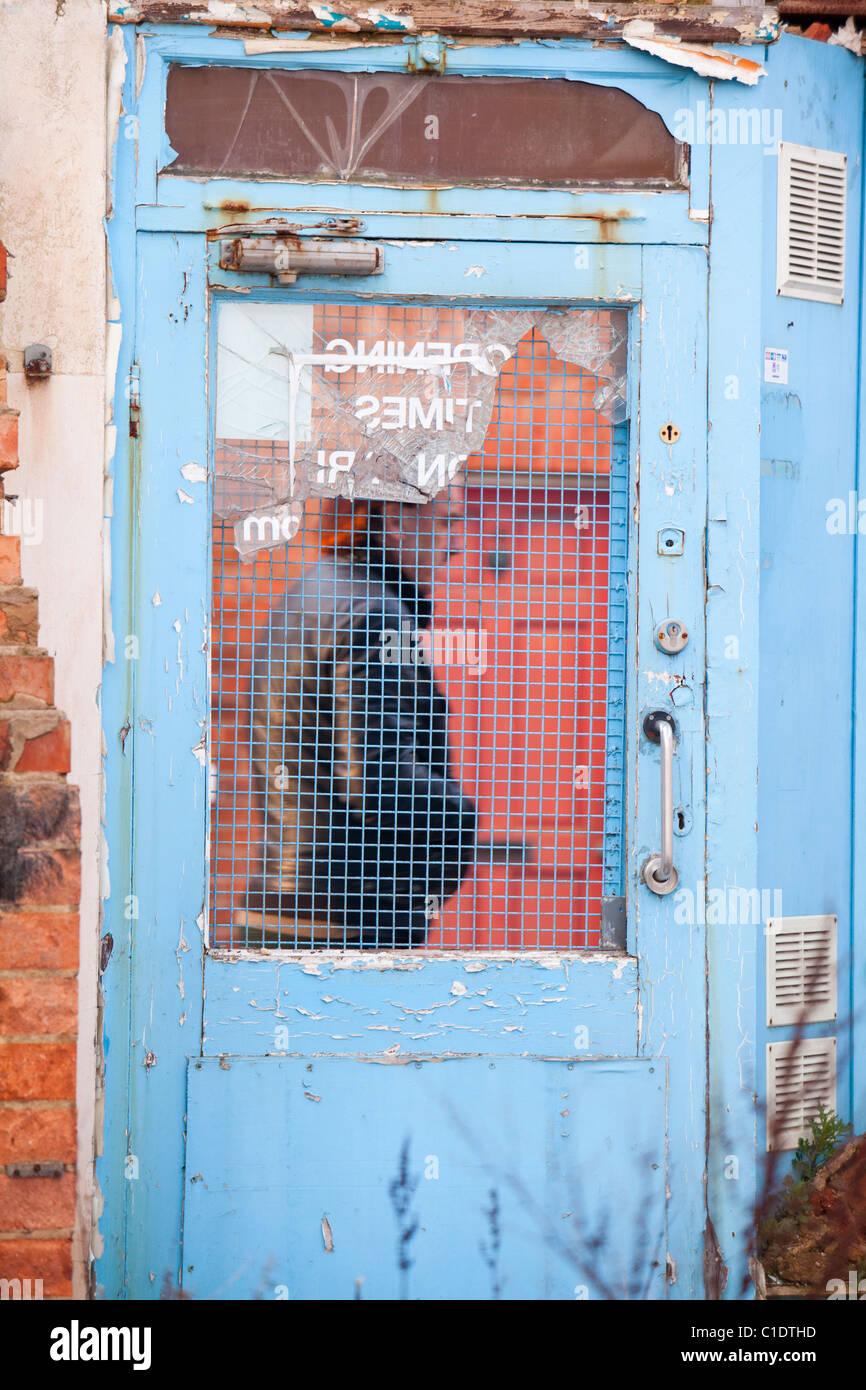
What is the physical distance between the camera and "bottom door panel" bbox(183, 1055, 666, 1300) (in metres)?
2.29

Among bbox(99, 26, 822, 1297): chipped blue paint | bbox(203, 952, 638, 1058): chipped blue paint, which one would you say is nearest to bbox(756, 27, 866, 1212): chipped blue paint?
bbox(99, 26, 822, 1297): chipped blue paint

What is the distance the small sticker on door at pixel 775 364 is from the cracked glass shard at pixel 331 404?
72 centimetres

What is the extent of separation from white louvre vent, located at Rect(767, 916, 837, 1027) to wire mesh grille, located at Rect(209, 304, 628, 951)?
1.76 ft

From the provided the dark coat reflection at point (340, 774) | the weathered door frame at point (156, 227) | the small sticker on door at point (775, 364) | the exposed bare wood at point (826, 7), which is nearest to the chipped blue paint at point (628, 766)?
the weathered door frame at point (156, 227)

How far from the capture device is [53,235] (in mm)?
2271

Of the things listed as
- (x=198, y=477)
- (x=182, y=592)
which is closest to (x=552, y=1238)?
(x=182, y=592)

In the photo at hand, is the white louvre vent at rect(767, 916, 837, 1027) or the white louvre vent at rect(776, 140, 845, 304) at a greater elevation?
the white louvre vent at rect(776, 140, 845, 304)

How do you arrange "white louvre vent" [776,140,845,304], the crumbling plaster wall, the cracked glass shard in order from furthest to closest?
"white louvre vent" [776,140,845,304] < the cracked glass shard < the crumbling plaster wall

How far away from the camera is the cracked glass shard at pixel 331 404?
2369 mm

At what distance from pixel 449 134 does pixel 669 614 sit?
45.1 inches

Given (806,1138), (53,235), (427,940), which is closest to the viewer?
(53,235)

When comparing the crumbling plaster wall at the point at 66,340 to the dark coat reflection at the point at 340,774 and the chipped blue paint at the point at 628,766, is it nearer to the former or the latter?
the chipped blue paint at the point at 628,766

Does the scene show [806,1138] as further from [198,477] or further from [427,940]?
[198,477]

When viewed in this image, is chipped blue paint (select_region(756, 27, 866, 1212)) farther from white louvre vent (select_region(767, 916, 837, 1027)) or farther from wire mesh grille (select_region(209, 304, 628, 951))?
wire mesh grille (select_region(209, 304, 628, 951))
